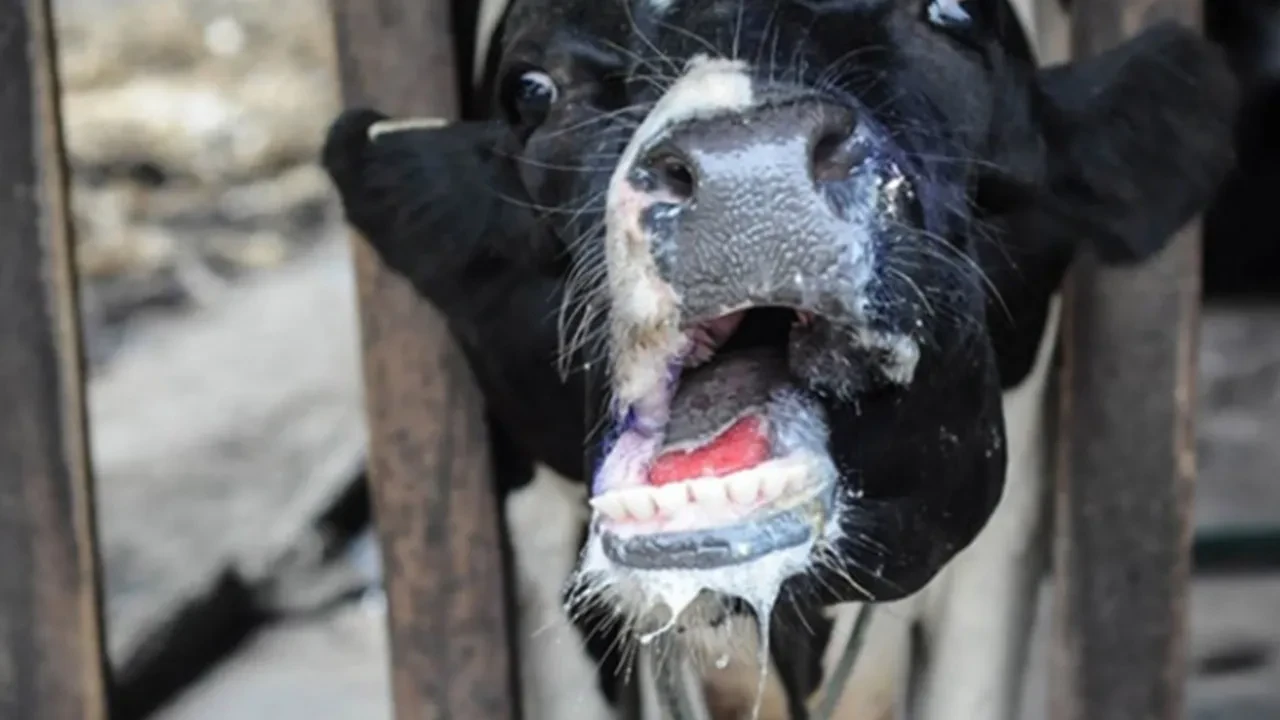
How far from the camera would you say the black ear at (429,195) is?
4.88 feet

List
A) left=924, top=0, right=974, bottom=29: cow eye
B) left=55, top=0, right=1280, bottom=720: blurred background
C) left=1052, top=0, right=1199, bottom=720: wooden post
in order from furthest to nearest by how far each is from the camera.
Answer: left=55, top=0, right=1280, bottom=720: blurred background, left=1052, top=0, right=1199, bottom=720: wooden post, left=924, top=0, right=974, bottom=29: cow eye

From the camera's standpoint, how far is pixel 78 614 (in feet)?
5.43

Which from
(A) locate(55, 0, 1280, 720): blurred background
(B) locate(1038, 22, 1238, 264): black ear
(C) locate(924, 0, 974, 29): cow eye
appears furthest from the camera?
(A) locate(55, 0, 1280, 720): blurred background

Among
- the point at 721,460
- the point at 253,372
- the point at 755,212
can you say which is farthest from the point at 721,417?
the point at 253,372

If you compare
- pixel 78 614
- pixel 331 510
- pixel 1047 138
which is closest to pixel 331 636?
pixel 331 510

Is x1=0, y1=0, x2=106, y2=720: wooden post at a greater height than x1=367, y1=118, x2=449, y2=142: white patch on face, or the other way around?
x1=367, y1=118, x2=449, y2=142: white patch on face

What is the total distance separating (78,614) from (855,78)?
758 millimetres

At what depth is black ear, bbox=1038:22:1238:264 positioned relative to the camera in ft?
4.71

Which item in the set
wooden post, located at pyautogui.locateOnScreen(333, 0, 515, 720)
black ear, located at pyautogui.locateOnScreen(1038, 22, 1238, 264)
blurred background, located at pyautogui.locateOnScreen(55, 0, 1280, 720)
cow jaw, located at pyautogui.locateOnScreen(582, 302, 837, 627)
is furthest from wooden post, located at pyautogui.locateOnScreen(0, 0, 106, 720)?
blurred background, located at pyautogui.locateOnScreen(55, 0, 1280, 720)

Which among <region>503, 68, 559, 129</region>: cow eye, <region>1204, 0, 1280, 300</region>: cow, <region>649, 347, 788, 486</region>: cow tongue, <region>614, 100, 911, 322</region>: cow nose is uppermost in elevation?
<region>614, 100, 911, 322</region>: cow nose

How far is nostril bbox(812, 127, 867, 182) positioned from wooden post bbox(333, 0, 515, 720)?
504mm

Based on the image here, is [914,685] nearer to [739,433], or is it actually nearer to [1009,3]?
[1009,3]

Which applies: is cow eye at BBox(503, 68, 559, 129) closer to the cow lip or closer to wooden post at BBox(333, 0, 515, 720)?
wooden post at BBox(333, 0, 515, 720)

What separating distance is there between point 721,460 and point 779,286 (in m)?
0.10
